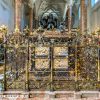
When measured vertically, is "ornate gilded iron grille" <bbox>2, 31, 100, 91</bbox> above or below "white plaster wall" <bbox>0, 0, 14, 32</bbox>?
below

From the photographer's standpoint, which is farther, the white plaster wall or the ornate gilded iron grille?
the white plaster wall

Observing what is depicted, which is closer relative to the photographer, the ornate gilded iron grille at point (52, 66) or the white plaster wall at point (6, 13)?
the ornate gilded iron grille at point (52, 66)

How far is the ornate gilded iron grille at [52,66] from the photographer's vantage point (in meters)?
5.76

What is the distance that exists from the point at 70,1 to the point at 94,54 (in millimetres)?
9184

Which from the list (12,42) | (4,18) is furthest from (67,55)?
(4,18)

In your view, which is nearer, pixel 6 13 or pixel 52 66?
pixel 52 66

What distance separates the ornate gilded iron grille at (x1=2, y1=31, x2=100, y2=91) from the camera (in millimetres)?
5762

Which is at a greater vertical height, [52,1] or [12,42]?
[52,1]

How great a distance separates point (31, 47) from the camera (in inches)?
235

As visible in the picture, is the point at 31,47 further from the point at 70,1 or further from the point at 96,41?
the point at 70,1

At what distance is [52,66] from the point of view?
5.70 metres

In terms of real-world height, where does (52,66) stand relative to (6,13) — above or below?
below

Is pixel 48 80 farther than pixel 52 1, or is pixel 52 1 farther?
pixel 52 1

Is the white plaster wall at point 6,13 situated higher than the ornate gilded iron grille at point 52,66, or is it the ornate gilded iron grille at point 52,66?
the white plaster wall at point 6,13
